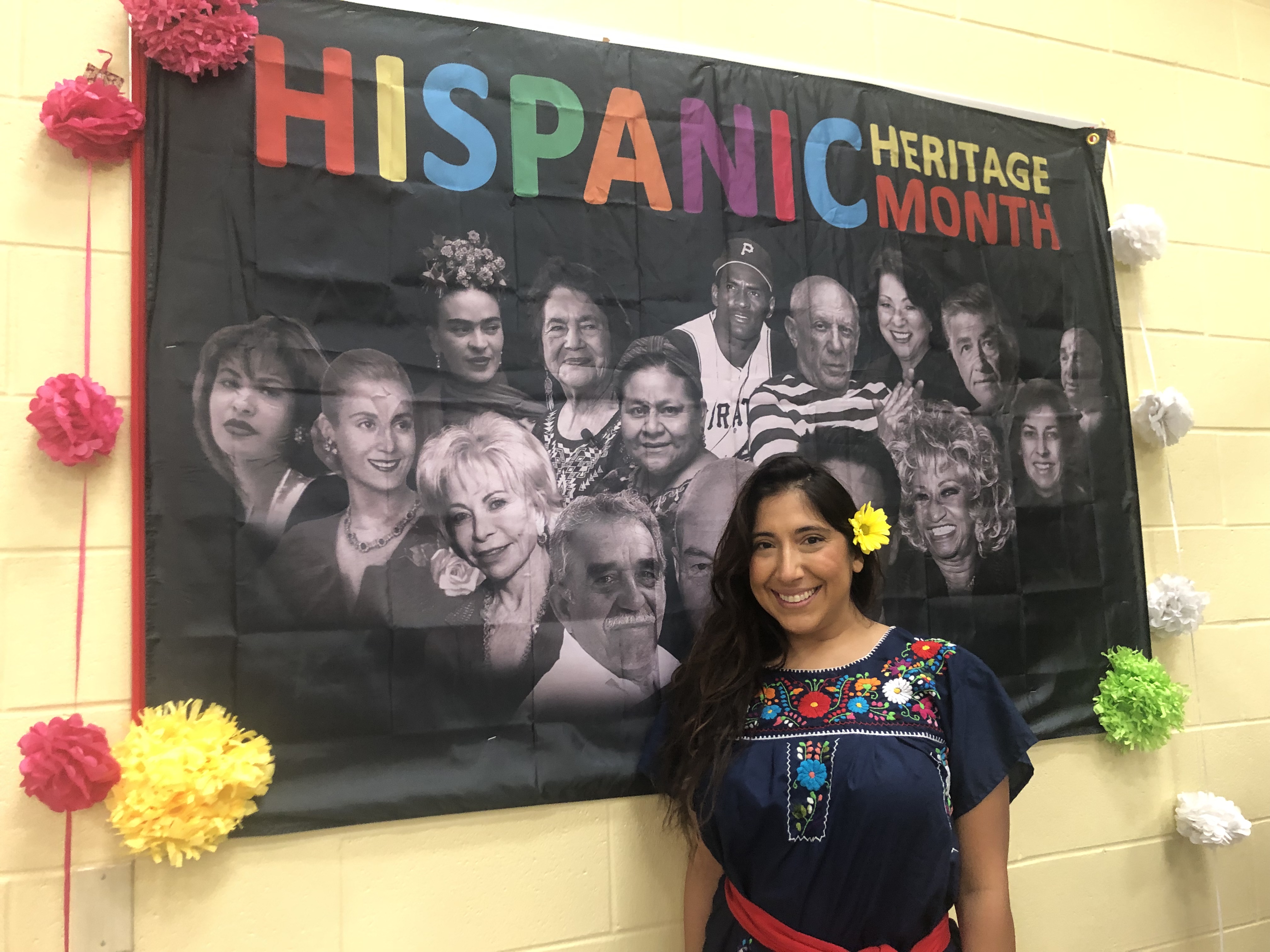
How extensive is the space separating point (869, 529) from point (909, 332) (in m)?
0.49

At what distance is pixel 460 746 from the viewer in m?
1.26

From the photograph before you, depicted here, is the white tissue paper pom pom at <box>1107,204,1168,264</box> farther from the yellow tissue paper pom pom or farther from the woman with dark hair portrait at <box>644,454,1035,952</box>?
the yellow tissue paper pom pom

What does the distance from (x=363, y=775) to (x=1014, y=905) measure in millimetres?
1222

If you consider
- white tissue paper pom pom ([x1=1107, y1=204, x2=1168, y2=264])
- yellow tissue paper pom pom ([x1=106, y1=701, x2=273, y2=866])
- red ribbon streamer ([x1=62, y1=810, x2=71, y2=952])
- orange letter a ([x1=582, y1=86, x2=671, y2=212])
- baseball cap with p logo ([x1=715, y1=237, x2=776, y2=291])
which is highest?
orange letter a ([x1=582, y1=86, x2=671, y2=212])

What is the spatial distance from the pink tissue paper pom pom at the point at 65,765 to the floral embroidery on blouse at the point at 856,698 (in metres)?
0.88

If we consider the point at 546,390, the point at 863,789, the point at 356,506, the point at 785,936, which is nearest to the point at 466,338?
the point at 546,390

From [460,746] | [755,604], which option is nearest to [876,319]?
[755,604]

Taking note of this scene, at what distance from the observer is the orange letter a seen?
141 centimetres

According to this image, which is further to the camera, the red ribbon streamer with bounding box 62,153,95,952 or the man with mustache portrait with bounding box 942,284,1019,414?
the man with mustache portrait with bounding box 942,284,1019,414

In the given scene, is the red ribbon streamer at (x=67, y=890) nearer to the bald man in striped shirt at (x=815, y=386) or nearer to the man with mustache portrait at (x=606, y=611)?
the man with mustache portrait at (x=606, y=611)

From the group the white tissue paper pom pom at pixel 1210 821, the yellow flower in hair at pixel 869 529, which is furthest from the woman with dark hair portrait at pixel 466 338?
the white tissue paper pom pom at pixel 1210 821

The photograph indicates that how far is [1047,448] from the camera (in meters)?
1.66

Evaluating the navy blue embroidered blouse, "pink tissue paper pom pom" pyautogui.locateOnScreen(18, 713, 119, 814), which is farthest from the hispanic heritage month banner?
the navy blue embroidered blouse

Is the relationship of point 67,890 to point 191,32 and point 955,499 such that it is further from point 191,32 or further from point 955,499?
point 955,499
